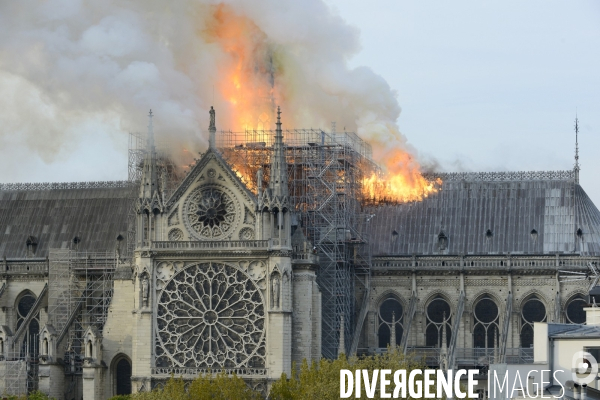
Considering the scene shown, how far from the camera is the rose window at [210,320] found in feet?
359

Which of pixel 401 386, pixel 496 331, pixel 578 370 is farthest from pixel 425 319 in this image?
pixel 578 370

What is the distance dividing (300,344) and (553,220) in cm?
1653

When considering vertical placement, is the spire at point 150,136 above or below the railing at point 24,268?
above

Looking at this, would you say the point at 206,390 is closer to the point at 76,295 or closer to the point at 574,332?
the point at 574,332

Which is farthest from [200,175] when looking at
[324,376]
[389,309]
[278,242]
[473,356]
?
[473,356]

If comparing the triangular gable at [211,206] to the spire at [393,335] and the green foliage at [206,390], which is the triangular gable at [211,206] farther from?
the green foliage at [206,390]

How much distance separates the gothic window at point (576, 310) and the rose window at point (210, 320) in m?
16.8

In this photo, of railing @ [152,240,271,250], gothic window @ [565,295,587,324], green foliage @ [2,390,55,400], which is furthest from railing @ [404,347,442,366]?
green foliage @ [2,390,55,400]

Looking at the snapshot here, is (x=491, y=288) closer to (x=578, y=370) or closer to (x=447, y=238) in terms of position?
(x=447, y=238)

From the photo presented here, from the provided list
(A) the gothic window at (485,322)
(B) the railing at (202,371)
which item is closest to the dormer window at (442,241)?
(A) the gothic window at (485,322)

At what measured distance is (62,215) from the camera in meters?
125

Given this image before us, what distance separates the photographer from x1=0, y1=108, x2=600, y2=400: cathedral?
10988 centimetres

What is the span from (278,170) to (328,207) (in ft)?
16.1

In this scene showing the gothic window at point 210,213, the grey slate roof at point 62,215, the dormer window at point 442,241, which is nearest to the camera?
the gothic window at point 210,213
